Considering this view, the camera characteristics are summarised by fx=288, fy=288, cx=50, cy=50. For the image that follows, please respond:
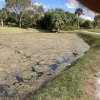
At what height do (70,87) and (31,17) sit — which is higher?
(31,17)

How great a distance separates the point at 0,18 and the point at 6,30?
1577 centimetres

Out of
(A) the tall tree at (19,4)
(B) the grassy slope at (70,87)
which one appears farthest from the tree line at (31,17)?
(B) the grassy slope at (70,87)

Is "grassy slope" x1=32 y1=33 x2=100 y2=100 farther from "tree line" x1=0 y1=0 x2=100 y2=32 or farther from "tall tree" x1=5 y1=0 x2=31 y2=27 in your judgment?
"tall tree" x1=5 y1=0 x2=31 y2=27

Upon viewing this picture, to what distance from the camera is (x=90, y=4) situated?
122 cm

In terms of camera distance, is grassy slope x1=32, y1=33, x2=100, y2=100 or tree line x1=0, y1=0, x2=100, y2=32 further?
tree line x1=0, y1=0, x2=100, y2=32

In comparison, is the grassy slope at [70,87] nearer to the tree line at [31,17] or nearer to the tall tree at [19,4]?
the tree line at [31,17]

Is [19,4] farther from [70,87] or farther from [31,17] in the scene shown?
[70,87]

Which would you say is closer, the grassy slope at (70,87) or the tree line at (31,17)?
the grassy slope at (70,87)

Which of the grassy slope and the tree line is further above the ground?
the tree line

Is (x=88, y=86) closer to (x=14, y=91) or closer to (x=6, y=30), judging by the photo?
(x=14, y=91)

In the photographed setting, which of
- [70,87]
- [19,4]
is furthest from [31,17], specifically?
[70,87]

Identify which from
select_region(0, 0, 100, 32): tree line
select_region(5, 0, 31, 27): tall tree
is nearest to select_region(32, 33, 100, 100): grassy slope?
select_region(0, 0, 100, 32): tree line

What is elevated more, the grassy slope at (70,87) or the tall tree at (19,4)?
the tall tree at (19,4)

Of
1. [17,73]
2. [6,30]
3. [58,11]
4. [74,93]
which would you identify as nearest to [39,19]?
[58,11]
